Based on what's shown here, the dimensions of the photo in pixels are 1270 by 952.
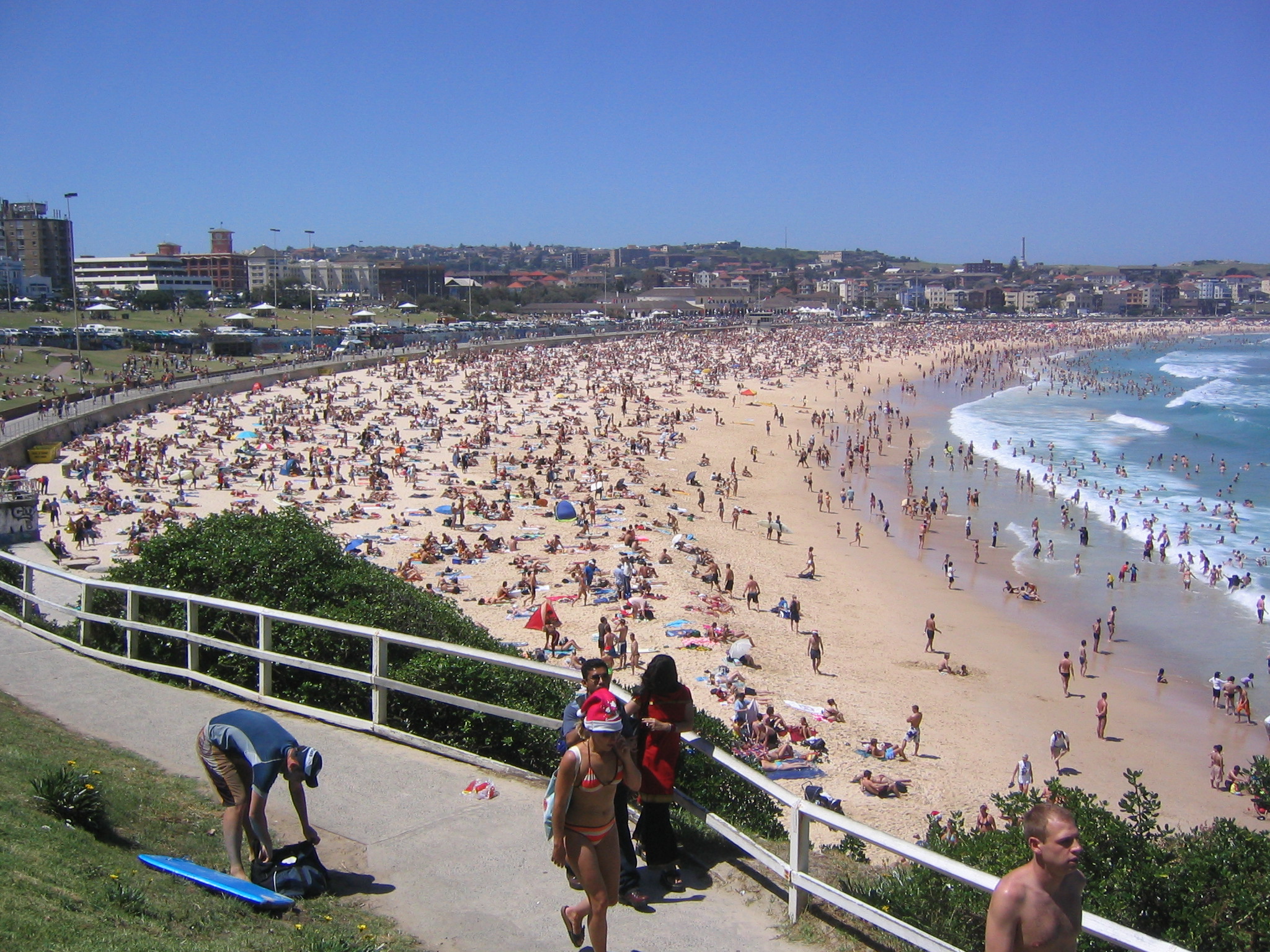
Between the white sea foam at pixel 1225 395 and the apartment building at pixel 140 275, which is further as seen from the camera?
the apartment building at pixel 140 275

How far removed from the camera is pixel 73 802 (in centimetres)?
400

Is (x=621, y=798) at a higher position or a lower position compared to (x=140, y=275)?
lower

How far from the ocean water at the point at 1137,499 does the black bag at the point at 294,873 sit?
610 inches

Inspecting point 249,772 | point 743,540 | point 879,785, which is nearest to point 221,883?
point 249,772

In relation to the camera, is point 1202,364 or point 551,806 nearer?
point 551,806

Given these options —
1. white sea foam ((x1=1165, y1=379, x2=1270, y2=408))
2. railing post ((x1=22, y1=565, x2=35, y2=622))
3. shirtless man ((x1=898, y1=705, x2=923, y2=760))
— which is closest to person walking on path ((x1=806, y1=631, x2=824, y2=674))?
shirtless man ((x1=898, y1=705, x2=923, y2=760))

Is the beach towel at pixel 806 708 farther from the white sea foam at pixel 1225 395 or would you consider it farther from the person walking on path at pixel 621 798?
the white sea foam at pixel 1225 395

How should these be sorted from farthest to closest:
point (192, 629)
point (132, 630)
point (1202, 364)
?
Result: point (1202, 364) → point (132, 630) → point (192, 629)

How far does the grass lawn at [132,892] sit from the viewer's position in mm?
3053

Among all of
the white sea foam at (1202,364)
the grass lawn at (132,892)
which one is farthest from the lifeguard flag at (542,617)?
the white sea foam at (1202,364)

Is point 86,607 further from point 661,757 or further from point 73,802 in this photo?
point 661,757

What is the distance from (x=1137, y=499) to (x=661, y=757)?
94.2 ft

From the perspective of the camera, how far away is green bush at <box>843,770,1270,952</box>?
3.33 metres

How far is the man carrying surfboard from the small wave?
45132mm
